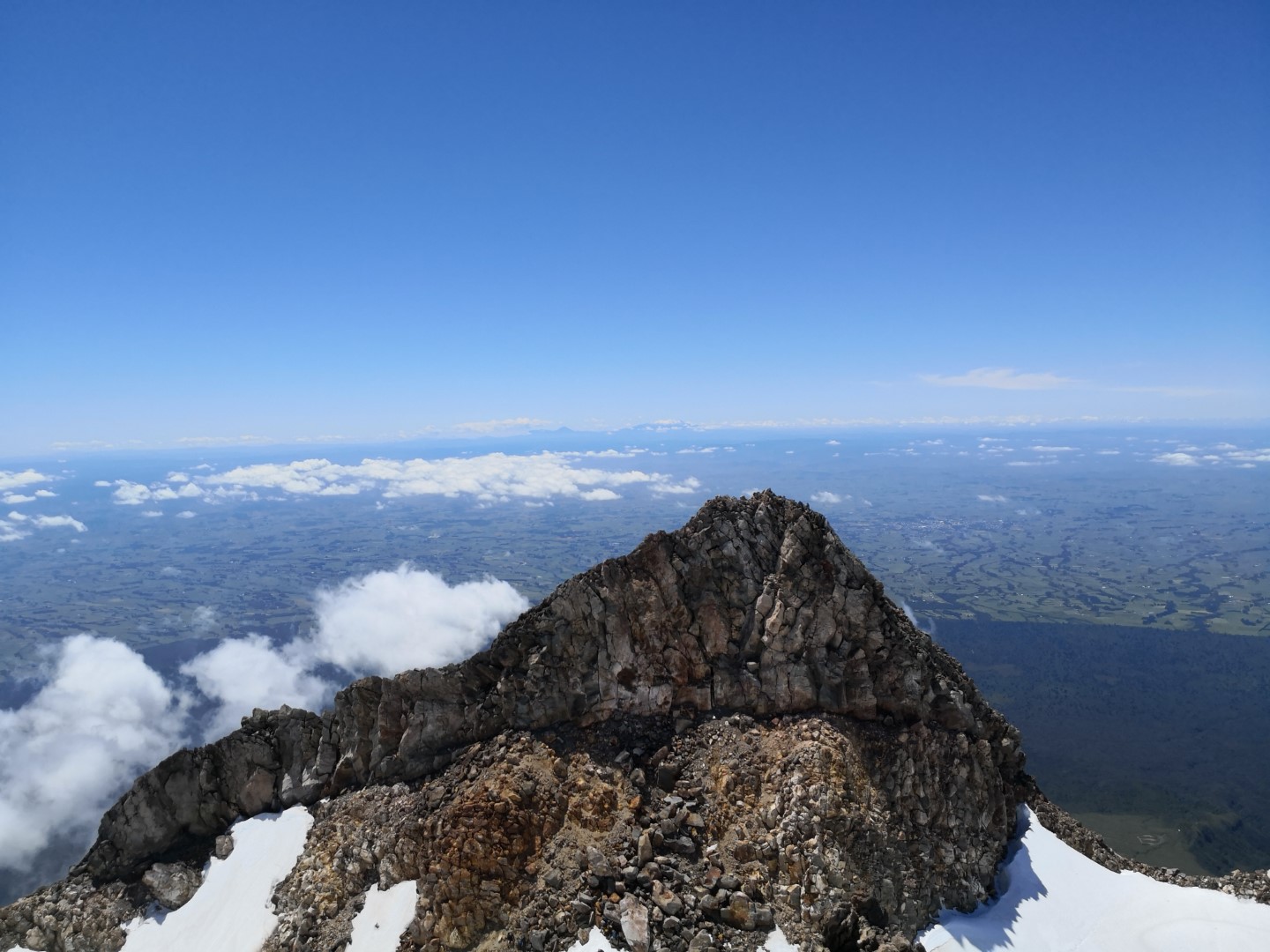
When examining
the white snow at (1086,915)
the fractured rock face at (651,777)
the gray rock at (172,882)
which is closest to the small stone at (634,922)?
the fractured rock face at (651,777)

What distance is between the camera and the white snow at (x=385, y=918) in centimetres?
2322

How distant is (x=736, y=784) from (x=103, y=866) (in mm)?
29779

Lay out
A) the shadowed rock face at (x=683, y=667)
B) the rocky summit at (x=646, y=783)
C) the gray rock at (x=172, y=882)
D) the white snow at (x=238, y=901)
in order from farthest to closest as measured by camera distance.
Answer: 1. the gray rock at (x=172, y=882)
2. the shadowed rock face at (x=683, y=667)
3. the white snow at (x=238, y=901)
4. the rocky summit at (x=646, y=783)

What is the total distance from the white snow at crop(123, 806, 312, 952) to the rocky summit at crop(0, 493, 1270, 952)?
2.50ft

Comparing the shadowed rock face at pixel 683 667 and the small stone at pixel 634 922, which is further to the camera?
the shadowed rock face at pixel 683 667

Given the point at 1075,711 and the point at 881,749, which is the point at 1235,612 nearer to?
the point at 1075,711

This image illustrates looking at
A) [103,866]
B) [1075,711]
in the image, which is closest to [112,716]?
[103,866]

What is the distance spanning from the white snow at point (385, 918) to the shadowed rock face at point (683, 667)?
4422mm

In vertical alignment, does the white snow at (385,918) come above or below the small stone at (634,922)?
below

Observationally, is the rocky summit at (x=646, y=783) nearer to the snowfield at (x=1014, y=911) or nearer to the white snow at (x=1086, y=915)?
the snowfield at (x=1014, y=911)

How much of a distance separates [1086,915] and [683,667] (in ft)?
60.8

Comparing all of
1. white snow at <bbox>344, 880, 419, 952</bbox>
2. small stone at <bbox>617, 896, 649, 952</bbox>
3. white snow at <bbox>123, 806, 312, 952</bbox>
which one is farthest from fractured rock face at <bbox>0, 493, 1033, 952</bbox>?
white snow at <bbox>123, 806, 312, 952</bbox>

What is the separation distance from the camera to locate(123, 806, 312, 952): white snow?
2670 centimetres

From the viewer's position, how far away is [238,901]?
27797mm
